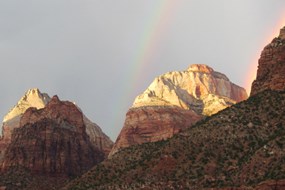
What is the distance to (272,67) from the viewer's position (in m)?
188

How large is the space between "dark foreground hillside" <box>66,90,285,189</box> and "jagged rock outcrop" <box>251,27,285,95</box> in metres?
4.12

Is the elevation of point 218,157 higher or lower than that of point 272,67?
lower

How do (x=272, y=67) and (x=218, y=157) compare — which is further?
(x=272, y=67)

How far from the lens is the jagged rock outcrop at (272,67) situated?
180 metres

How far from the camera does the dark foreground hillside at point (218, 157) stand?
147 metres

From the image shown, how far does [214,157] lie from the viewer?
161250mm

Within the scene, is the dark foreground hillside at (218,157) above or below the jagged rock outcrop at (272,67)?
below

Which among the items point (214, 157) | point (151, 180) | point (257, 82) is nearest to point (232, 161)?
point (214, 157)

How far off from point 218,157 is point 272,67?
124 ft

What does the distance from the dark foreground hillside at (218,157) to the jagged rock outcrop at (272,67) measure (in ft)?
13.5

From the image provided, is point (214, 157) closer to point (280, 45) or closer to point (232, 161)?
point (232, 161)

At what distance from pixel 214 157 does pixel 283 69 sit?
115ft

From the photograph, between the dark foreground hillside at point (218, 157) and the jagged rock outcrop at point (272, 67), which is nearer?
the dark foreground hillside at point (218, 157)

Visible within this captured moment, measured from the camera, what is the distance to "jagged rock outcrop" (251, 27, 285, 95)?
180 m
